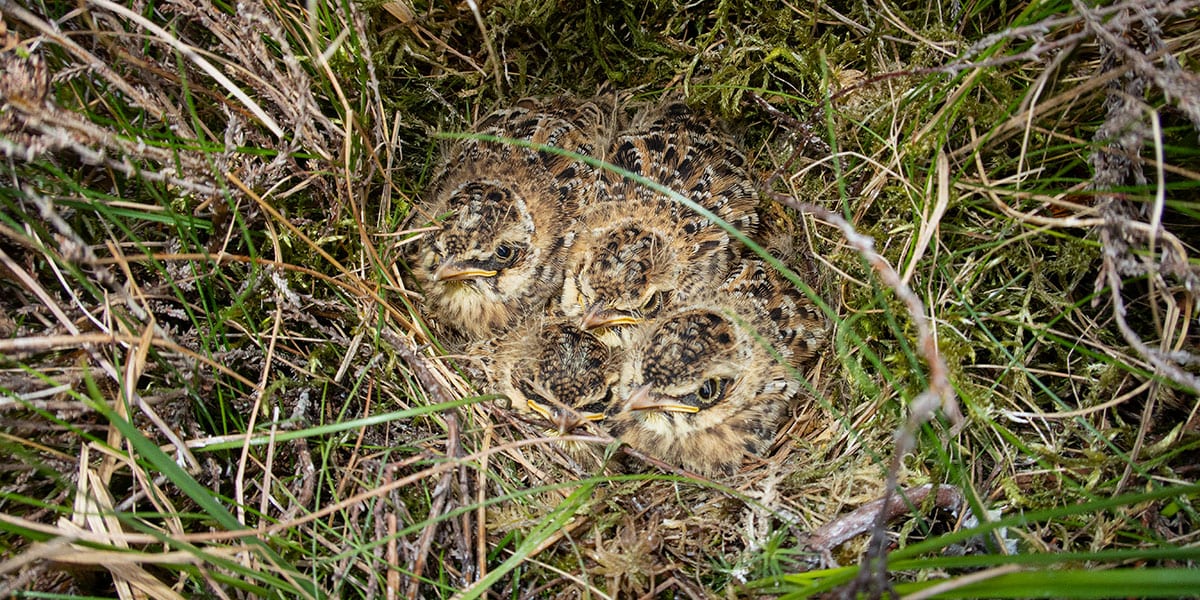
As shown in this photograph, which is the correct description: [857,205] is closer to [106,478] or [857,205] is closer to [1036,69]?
[1036,69]

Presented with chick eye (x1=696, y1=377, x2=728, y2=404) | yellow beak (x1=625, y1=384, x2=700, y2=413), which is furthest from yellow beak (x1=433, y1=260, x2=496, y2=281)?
chick eye (x1=696, y1=377, x2=728, y2=404)

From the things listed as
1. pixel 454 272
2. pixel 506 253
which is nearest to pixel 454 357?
pixel 454 272

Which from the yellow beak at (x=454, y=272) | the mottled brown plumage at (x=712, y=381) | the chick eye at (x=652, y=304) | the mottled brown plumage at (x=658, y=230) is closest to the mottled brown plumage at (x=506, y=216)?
the yellow beak at (x=454, y=272)

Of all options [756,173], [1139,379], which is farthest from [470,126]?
[1139,379]

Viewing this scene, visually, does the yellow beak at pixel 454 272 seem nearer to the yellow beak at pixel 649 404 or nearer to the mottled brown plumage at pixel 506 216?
the mottled brown plumage at pixel 506 216

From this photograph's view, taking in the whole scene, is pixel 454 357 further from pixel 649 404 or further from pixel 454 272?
pixel 649 404

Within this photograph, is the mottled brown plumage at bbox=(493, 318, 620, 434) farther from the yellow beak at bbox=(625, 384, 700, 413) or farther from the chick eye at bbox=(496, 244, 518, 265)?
the chick eye at bbox=(496, 244, 518, 265)
